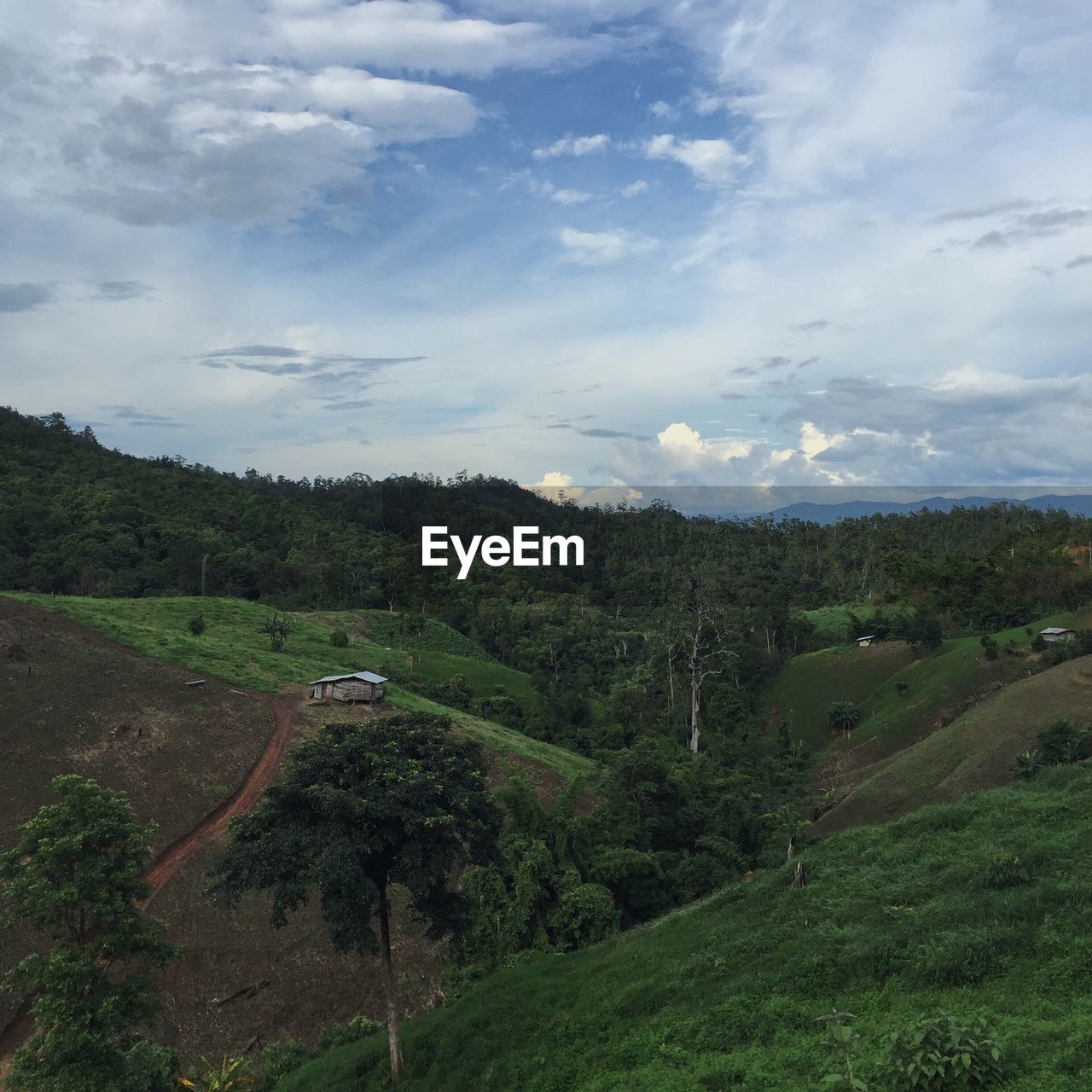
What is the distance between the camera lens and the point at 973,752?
34.9 metres

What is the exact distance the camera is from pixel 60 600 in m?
53.7

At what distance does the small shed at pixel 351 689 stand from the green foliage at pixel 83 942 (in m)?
29.3

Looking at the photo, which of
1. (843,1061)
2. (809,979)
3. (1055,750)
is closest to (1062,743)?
(1055,750)

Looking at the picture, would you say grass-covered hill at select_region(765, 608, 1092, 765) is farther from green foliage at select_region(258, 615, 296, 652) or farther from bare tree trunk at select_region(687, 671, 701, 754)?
green foliage at select_region(258, 615, 296, 652)

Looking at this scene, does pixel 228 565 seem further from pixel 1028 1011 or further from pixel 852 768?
pixel 1028 1011

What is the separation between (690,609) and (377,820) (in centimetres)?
5065

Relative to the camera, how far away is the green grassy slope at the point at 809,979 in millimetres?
12430

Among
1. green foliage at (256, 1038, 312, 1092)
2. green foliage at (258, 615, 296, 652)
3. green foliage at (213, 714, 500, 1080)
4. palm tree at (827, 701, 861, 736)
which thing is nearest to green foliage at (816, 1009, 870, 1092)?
→ green foliage at (213, 714, 500, 1080)

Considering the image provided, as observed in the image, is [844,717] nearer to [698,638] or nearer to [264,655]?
[698,638]

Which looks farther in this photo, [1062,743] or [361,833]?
[1062,743]

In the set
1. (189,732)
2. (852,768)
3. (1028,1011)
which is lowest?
(852,768)

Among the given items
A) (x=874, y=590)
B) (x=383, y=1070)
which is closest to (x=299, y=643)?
(x=383, y=1070)

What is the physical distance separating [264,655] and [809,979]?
46354 mm

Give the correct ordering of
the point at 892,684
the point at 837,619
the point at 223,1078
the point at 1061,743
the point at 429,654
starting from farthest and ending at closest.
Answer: the point at 837,619 → the point at 429,654 → the point at 892,684 → the point at 1061,743 → the point at 223,1078
